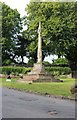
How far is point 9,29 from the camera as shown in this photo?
69.7 metres

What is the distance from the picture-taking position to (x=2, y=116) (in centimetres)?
1209

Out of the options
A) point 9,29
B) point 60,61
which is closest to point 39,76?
point 60,61

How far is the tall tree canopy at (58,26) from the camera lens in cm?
5991

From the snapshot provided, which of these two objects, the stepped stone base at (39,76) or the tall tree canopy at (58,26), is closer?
the stepped stone base at (39,76)

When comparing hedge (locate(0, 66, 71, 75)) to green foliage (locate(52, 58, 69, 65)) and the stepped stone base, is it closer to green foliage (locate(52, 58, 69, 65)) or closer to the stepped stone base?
green foliage (locate(52, 58, 69, 65))

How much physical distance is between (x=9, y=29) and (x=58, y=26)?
1342 centimetres

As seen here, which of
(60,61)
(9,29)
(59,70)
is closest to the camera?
(59,70)

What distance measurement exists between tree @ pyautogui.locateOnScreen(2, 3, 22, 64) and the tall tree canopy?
6.90 metres

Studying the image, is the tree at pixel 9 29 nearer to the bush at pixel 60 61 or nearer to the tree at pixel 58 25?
the tree at pixel 58 25

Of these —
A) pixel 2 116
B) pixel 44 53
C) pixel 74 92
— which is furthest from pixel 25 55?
pixel 2 116

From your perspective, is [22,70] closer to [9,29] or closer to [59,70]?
[59,70]

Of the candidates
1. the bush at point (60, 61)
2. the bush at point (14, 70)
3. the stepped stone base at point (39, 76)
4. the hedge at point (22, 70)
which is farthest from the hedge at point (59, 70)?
the stepped stone base at point (39, 76)

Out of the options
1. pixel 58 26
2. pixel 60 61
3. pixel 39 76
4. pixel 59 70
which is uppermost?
pixel 58 26

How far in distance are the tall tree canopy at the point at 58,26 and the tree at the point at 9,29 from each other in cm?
690
